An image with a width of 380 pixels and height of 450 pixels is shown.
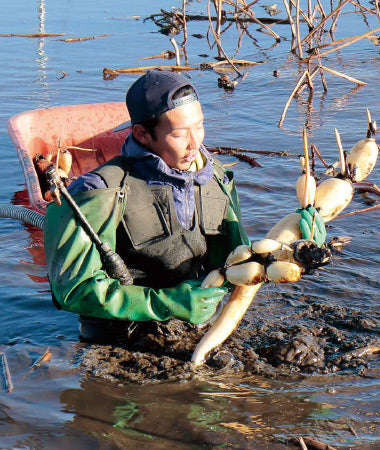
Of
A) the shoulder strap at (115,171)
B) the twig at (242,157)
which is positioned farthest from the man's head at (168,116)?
the twig at (242,157)

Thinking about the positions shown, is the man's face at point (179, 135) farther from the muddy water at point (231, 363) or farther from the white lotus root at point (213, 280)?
the muddy water at point (231, 363)

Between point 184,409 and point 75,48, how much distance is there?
10003 mm

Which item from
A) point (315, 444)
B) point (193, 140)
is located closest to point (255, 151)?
point (193, 140)

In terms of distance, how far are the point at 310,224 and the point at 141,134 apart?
0.88m

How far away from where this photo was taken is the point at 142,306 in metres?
3.19

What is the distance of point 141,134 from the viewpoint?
3.32 m

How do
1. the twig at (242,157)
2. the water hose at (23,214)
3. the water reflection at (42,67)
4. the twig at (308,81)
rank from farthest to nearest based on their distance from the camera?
1. the water reflection at (42,67)
2. the twig at (308,81)
3. the twig at (242,157)
4. the water hose at (23,214)

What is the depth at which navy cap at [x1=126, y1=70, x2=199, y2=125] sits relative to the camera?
3.18 meters

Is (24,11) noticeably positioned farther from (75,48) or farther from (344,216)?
(344,216)

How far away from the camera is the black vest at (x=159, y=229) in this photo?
131 inches

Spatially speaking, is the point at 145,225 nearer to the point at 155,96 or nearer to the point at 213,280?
the point at 213,280

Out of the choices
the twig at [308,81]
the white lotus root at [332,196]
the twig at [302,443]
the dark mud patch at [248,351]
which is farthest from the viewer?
the twig at [308,81]

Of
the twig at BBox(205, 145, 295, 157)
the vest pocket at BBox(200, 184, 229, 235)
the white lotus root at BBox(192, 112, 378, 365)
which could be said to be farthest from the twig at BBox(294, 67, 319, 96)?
the vest pocket at BBox(200, 184, 229, 235)

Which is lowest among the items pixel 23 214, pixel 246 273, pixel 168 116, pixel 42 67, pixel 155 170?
pixel 23 214
